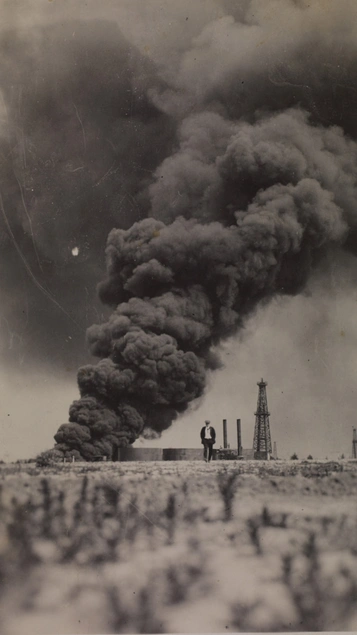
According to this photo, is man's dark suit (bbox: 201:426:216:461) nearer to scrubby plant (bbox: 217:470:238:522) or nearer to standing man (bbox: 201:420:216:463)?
standing man (bbox: 201:420:216:463)

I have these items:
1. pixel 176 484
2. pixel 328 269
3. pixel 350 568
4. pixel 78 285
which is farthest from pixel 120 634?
pixel 328 269

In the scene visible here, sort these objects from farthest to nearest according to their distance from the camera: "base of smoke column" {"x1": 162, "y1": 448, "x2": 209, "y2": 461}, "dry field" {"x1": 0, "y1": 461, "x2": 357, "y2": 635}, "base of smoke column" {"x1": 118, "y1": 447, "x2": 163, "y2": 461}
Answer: "base of smoke column" {"x1": 118, "y1": 447, "x2": 163, "y2": 461}
"base of smoke column" {"x1": 162, "y1": 448, "x2": 209, "y2": 461}
"dry field" {"x1": 0, "y1": 461, "x2": 357, "y2": 635}

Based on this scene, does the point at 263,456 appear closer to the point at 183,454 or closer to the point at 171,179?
the point at 183,454

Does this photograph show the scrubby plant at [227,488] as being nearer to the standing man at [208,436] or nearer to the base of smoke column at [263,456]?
the standing man at [208,436]

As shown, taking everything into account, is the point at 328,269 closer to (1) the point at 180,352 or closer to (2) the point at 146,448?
(1) the point at 180,352

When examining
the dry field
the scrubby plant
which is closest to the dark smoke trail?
the dry field

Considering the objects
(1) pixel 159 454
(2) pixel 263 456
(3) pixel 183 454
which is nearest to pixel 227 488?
(3) pixel 183 454
